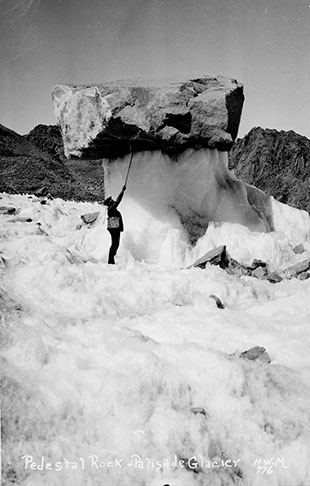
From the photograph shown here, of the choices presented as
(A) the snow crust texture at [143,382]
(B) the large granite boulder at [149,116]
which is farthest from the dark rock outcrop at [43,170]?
(A) the snow crust texture at [143,382]

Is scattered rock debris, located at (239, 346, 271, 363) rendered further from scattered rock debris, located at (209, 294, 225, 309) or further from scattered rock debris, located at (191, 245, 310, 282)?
scattered rock debris, located at (191, 245, 310, 282)

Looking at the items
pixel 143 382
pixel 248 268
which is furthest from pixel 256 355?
pixel 248 268

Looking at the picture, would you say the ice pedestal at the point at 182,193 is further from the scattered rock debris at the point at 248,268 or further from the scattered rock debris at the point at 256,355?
the scattered rock debris at the point at 256,355

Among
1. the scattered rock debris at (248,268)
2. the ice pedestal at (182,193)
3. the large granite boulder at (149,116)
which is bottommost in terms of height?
the scattered rock debris at (248,268)

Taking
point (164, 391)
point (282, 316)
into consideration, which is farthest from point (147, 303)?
point (164, 391)

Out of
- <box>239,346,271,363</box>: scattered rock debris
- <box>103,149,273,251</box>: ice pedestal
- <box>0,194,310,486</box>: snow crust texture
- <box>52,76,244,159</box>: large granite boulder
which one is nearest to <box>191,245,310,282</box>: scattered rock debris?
<box>0,194,310,486</box>: snow crust texture

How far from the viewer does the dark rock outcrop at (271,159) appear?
1453 inches

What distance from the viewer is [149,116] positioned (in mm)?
7820

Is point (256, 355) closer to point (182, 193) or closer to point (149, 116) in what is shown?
point (149, 116)

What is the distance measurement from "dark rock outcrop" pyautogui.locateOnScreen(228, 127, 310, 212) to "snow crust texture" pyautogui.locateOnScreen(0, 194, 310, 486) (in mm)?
30827

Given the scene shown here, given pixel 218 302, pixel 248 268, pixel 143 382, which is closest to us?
pixel 143 382

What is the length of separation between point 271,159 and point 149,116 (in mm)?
33885

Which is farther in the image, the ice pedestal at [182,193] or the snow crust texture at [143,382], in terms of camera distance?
the ice pedestal at [182,193]

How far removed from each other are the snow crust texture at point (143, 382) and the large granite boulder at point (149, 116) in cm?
378
